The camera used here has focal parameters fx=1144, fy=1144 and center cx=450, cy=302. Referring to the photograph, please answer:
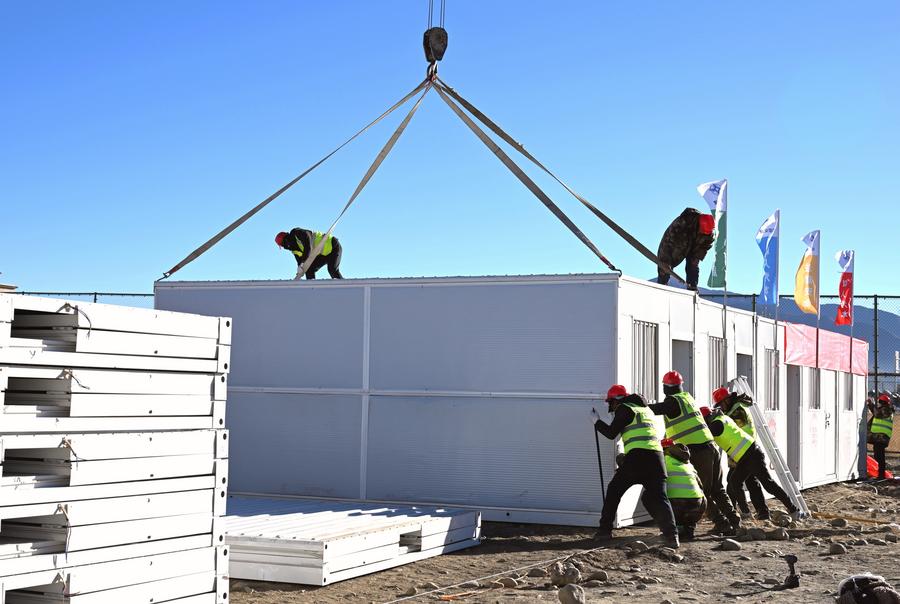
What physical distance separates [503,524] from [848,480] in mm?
11350

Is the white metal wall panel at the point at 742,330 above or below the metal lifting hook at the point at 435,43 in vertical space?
below

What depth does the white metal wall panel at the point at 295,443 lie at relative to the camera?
14.1 meters

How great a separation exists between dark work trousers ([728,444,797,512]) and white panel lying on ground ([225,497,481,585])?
3.94m

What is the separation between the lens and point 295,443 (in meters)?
14.4

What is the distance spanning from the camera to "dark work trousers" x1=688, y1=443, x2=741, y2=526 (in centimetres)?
1302

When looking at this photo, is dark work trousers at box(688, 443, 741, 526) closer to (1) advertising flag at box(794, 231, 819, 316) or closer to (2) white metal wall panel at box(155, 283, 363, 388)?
(2) white metal wall panel at box(155, 283, 363, 388)

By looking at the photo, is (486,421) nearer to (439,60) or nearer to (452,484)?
(452,484)

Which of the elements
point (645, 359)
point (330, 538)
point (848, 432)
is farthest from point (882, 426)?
point (330, 538)

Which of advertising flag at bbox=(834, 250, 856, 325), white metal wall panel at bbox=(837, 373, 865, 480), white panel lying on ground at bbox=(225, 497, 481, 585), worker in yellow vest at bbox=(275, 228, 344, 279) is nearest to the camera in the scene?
white panel lying on ground at bbox=(225, 497, 481, 585)

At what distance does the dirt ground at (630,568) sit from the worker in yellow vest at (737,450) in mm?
616

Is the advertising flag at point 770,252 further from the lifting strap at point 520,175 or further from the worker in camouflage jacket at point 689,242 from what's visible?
the lifting strap at point 520,175

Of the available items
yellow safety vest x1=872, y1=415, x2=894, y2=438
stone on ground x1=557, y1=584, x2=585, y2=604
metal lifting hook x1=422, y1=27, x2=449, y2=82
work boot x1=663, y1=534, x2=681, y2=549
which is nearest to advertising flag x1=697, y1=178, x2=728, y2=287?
metal lifting hook x1=422, y1=27, x2=449, y2=82

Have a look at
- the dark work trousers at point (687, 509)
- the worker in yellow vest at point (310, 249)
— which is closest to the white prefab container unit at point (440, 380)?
the dark work trousers at point (687, 509)

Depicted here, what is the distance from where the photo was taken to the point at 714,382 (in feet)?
53.5
